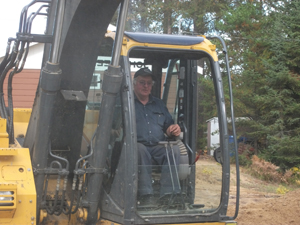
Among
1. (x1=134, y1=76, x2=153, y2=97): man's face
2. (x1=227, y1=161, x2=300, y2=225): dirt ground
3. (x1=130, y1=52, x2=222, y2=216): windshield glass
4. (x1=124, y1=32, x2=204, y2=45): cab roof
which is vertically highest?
(x1=124, y1=32, x2=204, y2=45): cab roof

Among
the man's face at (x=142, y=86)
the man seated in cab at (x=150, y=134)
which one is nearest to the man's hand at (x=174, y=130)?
the man seated in cab at (x=150, y=134)

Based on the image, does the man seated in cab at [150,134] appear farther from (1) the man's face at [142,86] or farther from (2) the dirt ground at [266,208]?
(2) the dirt ground at [266,208]

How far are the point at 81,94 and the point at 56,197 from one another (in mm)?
860

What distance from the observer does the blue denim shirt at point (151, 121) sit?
4.20 m

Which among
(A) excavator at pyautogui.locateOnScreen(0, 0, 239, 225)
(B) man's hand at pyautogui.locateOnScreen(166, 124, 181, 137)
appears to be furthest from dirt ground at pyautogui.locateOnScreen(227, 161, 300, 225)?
(A) excavator at pyautogui.locateOnScreen(0, 0, 239, 225)

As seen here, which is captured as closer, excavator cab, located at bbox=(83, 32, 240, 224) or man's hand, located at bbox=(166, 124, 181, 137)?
excavator cab, located at bbox=(83, 32, 240, 224)

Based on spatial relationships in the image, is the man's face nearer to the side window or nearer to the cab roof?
the side window

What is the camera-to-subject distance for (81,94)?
3.65 m

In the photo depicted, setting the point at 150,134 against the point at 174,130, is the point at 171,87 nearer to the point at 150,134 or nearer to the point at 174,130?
the point at 174,130

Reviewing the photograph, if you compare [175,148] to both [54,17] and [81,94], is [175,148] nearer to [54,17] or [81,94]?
[81,94]

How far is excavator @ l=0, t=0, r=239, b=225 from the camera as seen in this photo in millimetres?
3322

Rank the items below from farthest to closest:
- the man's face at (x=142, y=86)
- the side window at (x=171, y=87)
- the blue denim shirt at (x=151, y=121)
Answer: the side window at (x=171, y=87) → the man's face at (x=142, y=86) → the blue denim shirt at (x=151, y=121)

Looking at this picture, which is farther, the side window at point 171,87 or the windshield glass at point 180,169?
the side window at point 171,87

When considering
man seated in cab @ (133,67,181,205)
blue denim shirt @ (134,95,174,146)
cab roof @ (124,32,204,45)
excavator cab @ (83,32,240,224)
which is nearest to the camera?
excavator cab @ (83,32,240,224)
